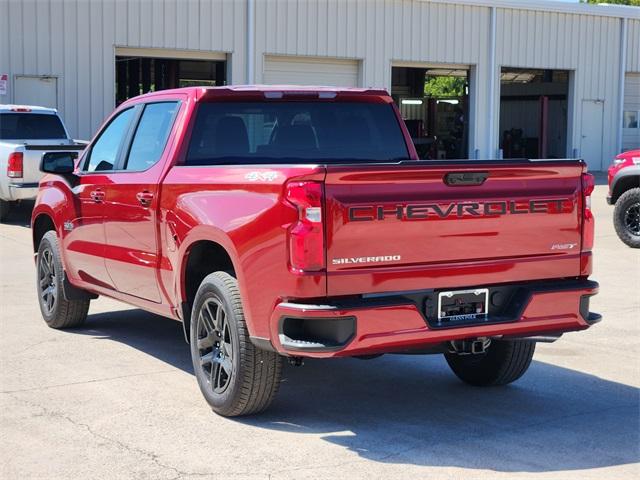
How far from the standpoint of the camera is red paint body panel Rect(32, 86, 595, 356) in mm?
5023

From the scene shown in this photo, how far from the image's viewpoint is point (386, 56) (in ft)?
97.2

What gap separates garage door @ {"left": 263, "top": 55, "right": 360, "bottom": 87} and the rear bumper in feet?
74.2

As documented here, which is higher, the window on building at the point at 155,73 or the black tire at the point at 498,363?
the window on building at the point at 155,73

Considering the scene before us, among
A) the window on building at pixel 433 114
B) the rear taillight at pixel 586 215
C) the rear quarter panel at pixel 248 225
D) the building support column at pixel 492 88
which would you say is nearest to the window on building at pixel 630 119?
the window on building at pixel 433 114

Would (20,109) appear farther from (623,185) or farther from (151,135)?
(151,135)

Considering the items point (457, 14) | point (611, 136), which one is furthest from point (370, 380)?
point (611, 136)

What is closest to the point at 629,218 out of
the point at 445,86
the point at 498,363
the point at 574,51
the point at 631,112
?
the point at 498,363

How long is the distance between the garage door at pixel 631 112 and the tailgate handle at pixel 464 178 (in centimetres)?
3174


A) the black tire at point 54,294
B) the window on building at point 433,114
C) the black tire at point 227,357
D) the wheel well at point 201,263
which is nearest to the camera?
the black tire at point 227,357

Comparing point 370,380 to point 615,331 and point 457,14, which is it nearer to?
point 615,331

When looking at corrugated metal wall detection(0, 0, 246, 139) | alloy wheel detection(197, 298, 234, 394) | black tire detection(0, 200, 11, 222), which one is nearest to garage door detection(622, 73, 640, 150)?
corrugated metal wall detection(0, 0, 246, 139)

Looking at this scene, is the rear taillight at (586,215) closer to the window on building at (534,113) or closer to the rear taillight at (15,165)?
the rear taillight at (15,165)

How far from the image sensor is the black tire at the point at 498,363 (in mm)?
Answer: 6398

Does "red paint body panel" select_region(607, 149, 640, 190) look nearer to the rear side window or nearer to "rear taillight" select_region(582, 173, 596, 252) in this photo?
"rear taillight" select_region(582, 173, 596, 252)
